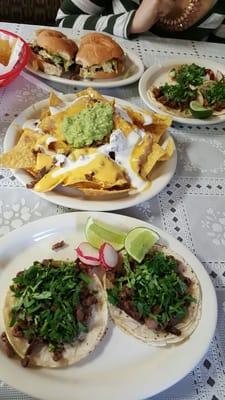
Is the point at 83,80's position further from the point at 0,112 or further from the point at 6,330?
the point at 6,330

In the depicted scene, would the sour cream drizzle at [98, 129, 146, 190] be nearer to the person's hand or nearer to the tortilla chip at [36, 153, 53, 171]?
the tortilla chip at [36, 153, 53, 171]

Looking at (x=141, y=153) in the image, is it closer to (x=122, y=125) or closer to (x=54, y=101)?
(x=122, y=125)

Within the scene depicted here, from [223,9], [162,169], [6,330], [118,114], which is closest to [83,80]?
[118,114]

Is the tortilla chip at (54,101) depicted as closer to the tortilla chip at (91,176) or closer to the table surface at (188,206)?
the table surface at (188,206)

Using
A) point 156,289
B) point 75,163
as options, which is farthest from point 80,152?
point 156,289

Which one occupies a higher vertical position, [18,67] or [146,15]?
[146,15]

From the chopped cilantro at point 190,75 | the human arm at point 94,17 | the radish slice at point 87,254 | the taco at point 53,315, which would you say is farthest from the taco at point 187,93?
the taco at point 53,315
